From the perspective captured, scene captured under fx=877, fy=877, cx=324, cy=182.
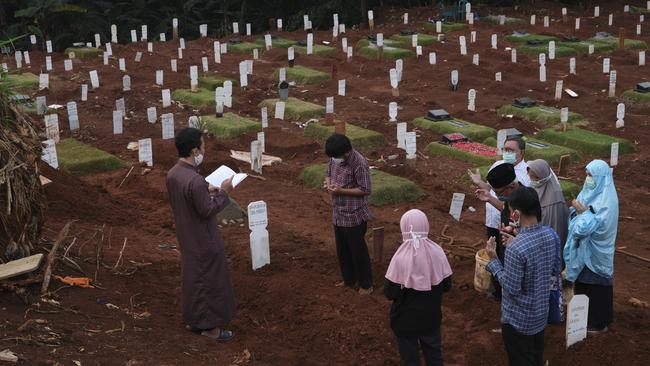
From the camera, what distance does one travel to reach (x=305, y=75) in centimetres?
2091

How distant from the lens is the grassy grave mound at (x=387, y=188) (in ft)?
37.9

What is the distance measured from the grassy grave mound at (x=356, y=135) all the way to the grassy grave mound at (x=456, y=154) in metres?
0.90

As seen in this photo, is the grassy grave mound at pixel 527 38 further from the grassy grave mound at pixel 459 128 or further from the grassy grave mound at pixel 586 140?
the grassy grave mound at pixel 586 140

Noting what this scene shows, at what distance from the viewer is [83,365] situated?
5.44 m

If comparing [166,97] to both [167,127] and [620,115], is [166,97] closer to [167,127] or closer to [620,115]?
[167,127]

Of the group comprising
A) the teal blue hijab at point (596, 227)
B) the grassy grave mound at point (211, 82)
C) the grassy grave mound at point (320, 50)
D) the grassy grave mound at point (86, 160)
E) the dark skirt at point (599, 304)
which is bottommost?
the grassy grave mound at point (320, 50)

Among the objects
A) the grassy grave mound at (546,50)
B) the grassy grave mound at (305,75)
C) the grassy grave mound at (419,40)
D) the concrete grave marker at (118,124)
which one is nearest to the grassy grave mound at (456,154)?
the concrete grave marker at (118,124)

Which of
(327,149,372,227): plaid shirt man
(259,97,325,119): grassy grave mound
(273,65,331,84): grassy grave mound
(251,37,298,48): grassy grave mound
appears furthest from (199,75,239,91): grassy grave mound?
(327,149,372,227): plaid shirt man

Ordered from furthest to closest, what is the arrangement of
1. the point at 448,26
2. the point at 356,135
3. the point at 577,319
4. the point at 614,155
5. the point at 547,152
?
the point at 448,26
the point at 356,135
the point at 547,152
the point at 614,155
the point at 577,319

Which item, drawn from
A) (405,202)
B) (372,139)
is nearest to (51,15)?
(372,139)

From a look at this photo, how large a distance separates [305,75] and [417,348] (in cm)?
1556

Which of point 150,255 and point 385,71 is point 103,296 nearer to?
point 150,255

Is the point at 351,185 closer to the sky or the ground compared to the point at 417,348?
closer to the sky

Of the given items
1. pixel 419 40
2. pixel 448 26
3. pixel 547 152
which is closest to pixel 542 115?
pixel 547 152
